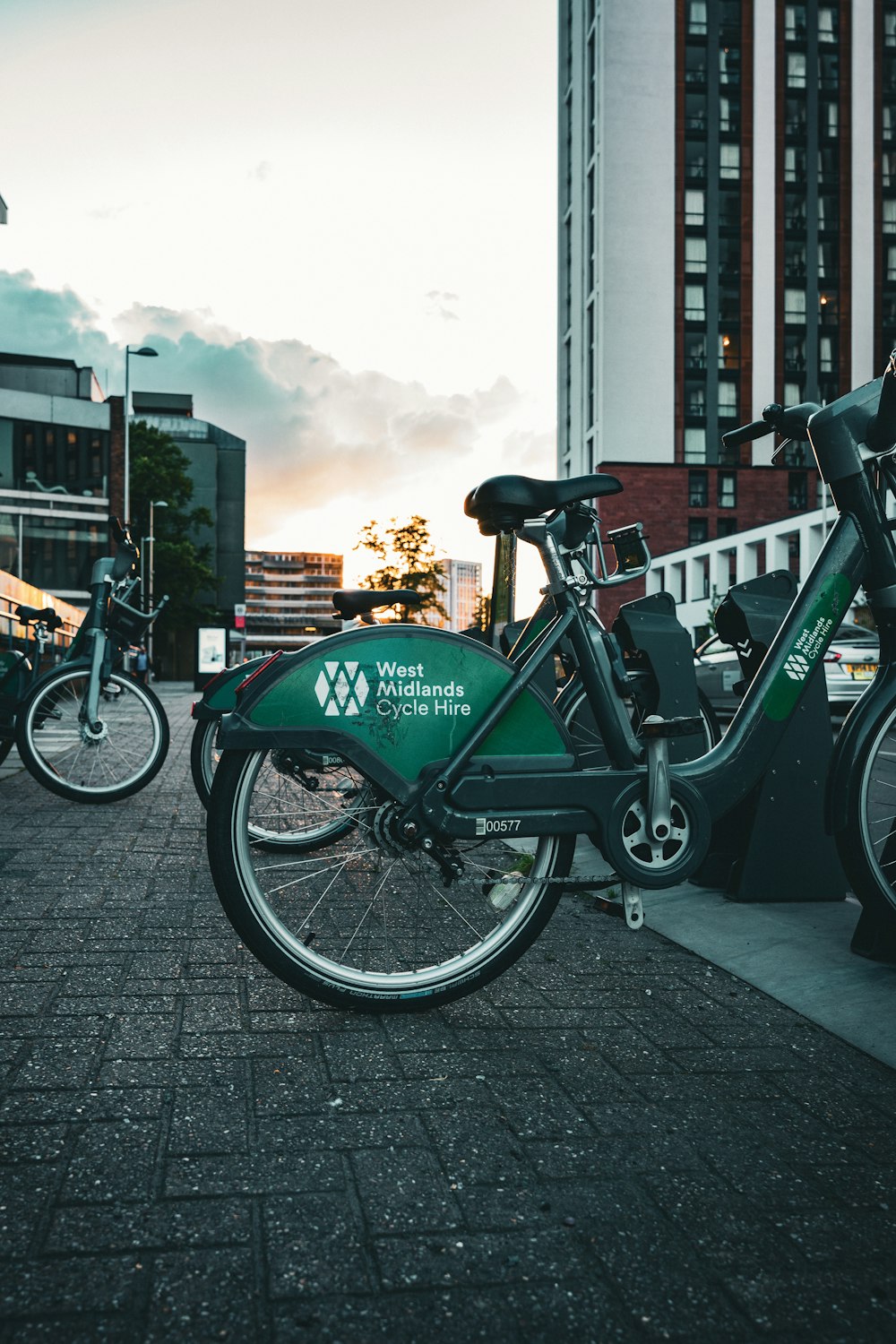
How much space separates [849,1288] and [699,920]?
247 cm

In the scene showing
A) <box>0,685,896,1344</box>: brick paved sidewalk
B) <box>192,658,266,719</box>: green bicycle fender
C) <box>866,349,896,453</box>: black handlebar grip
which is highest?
<box>866,349,896,453</box>: black handlebar grip

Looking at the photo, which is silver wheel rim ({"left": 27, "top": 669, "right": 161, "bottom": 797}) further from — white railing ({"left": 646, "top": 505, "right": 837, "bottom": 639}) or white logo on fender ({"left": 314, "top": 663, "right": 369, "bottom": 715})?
white railing ({"left": 646, "top": 505, "right": 837, "bottom": 639})

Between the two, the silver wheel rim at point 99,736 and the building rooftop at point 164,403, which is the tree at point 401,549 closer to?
the silver wheel rim at point 99,736

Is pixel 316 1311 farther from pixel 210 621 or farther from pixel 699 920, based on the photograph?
pixel 210 621

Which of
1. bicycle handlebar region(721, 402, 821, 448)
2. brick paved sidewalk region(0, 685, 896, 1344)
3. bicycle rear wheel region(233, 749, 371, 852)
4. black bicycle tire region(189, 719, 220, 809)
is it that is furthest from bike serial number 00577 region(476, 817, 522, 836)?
black bicycle tire region(189, 719, 220, 809)

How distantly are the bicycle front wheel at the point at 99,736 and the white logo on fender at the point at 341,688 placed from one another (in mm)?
4374

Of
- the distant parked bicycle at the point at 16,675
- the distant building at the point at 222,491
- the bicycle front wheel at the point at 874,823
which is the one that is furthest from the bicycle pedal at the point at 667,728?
the distant building at the point at 222,491

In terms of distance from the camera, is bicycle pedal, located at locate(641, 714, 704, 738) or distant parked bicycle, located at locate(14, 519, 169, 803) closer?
bicycle pedal, located at locate(641, 714, 704, 738)

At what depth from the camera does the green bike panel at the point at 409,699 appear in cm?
302

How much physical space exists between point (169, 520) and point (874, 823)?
64471mm

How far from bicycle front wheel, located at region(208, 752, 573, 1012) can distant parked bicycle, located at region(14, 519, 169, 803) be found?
3.88 metres

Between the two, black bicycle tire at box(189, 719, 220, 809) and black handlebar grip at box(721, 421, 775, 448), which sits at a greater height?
black handlebar grip at box(721, 421, 775, 448)

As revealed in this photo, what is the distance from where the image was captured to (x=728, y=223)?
205ft

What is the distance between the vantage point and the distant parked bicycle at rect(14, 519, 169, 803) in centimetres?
709
